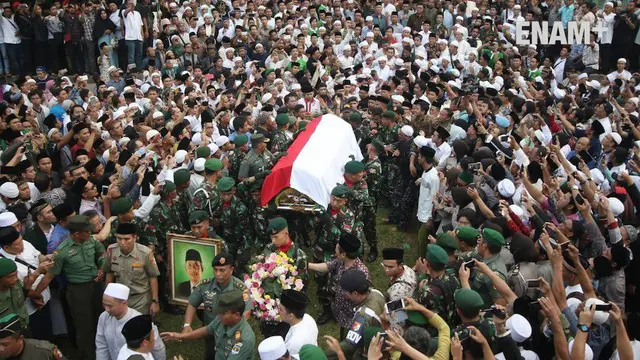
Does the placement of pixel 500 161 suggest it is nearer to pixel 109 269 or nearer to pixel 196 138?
pixel 196 138

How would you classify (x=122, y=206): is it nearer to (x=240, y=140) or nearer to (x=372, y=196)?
(x=240, y=140)

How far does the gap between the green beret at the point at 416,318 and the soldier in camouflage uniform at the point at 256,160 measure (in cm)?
424

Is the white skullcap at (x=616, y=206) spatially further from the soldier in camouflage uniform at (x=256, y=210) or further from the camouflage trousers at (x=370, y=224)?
the soldier in camouflage uniform at (x=256, y=210)

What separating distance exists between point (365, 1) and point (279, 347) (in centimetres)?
1726

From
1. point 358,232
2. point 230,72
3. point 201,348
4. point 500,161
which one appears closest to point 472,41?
point 230,72

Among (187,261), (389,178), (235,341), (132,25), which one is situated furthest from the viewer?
(132,25)

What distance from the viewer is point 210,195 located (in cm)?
769

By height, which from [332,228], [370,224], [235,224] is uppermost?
[332,228]

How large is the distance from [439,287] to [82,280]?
3435 mm

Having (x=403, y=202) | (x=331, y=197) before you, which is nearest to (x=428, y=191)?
(x=403, y=202)

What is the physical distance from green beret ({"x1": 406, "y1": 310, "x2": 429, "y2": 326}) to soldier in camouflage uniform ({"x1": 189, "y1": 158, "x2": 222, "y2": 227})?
11.6 ft

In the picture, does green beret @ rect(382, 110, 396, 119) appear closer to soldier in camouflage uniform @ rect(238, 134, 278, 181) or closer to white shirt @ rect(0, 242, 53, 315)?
soldier in camouflage uniform @ rect(238, 134, 278, 181)

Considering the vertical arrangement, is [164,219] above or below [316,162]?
below

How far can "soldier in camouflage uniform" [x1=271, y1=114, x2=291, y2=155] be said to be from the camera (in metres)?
9.73
